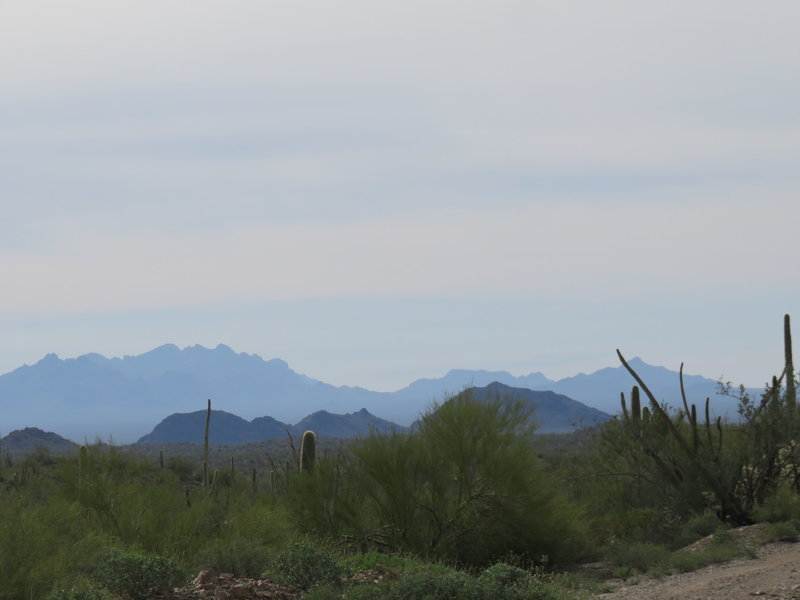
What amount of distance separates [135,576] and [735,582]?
31.2 ft

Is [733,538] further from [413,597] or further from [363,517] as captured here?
[413,597]

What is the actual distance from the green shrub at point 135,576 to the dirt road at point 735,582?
7554mm

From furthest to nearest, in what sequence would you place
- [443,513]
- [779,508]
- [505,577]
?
[779,508], [443,513], [505,577]

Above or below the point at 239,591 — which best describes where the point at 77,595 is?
above

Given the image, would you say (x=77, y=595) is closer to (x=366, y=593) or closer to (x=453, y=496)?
(x=366, y=593)

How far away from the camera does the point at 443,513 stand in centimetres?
2181

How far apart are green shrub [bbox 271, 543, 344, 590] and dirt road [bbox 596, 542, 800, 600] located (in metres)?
5.23

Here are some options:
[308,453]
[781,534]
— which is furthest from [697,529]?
[308,453]

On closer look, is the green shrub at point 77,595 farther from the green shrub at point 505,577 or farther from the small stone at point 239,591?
the green shrub at point 505,577

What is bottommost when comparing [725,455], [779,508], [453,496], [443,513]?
[779,508]

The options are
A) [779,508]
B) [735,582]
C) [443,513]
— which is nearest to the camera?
[735,582]

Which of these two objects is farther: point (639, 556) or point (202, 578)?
point (639, 556)

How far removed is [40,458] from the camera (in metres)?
55.2

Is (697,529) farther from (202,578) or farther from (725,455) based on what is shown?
(202,578)
